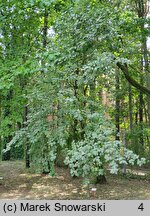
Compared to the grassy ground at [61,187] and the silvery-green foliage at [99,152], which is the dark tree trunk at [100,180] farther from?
the silvery-green foliage at [99,152]

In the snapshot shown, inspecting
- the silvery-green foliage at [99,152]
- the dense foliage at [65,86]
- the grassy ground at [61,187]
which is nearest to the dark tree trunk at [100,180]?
the grassy ground at [61,187]

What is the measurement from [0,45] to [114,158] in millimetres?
4722

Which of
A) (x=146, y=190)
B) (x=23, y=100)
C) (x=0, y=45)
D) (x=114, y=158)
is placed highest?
(x=0, y=45)

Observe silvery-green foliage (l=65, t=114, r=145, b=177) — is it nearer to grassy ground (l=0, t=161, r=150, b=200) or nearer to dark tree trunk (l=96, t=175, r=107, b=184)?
grassy ground (l=0, t=161, r=150, b=200)

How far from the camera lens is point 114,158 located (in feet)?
11.5

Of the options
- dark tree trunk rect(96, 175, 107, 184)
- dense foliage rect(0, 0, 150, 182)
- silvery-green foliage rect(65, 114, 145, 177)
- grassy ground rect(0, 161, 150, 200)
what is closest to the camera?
silvery-green foliage rect(65, 114, 145, 177)

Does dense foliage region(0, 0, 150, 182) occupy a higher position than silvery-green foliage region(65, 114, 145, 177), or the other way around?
dense foliage region(0, 0, 150, 182)

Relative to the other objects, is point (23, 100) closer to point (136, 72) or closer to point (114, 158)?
point (114, 158)

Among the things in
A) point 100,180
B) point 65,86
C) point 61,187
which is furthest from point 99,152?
point 100,180

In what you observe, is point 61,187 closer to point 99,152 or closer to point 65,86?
point 65,86

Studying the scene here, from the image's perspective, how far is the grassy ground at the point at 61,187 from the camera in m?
6.24

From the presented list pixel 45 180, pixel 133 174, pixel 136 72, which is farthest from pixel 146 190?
pixel 136 72

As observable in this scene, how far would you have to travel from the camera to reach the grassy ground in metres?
6.24

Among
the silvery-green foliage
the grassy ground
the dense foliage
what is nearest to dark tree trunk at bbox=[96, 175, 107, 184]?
the grassy ground
